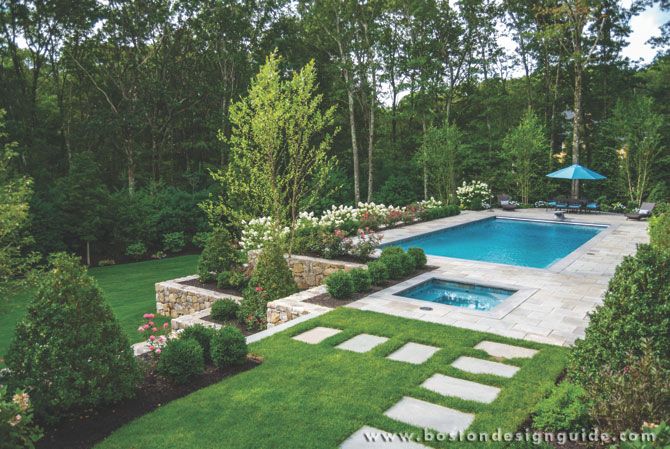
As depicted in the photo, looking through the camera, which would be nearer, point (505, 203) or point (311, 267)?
point (311, 267)

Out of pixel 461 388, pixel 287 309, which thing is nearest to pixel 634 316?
pixel 461 388

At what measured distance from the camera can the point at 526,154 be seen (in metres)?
21.1

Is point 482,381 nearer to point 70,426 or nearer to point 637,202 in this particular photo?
point 70,426

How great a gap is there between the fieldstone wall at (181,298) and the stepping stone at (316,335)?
294 cm

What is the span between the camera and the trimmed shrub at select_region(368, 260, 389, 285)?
8.64 m

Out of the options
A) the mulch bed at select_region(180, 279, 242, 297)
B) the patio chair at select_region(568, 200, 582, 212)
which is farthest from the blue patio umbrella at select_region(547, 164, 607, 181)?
the mulch bed at select_region(180, 279, 242, 297)

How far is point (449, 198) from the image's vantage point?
861 inches

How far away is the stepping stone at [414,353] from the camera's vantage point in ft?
16.9

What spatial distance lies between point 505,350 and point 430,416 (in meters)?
1.87

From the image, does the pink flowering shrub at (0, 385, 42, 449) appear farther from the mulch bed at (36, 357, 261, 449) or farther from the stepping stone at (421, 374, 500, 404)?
the stepping stone at (421, 374, 500, 404)

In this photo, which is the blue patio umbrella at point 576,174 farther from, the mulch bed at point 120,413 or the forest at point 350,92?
the mulch bed at point 120,413

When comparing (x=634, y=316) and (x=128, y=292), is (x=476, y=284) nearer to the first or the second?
(x=634, y=316)

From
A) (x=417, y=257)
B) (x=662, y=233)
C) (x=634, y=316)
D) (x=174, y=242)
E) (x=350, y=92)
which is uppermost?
(x=350, y=92)

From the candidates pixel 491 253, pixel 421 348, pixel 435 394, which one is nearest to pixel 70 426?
pixel 435 394
